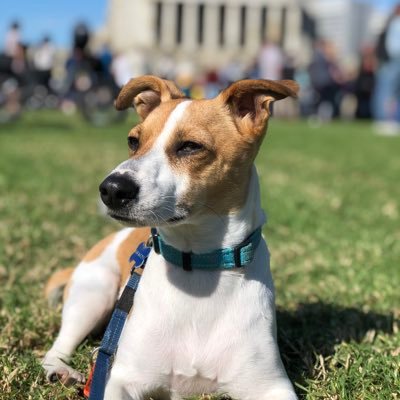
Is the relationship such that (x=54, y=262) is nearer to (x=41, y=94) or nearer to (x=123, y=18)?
→ (x=41, y=94)

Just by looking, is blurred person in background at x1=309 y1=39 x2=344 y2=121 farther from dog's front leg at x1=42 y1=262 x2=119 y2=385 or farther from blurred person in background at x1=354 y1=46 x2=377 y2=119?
dog's front leg at x1=42 y1=262 x2=119 y2=385

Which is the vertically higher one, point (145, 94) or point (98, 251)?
point (145, 94)

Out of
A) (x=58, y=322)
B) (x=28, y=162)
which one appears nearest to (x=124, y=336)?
(x=58, y=322)

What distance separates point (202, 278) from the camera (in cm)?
277

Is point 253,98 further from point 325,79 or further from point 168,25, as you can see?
point 168,25

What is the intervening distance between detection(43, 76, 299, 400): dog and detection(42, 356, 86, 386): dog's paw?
0.8 inches

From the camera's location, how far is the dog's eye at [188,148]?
2.73 meters

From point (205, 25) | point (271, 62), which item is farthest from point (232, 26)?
point (271, 62)

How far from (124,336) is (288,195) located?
203 inches

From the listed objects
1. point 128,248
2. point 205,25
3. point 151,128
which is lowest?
point 205,25

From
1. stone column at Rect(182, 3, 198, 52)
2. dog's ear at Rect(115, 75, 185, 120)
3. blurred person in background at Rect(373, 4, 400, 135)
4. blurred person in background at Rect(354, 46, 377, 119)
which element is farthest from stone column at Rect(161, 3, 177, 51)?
dog's ear at Rect(115, 75, 185, 120)

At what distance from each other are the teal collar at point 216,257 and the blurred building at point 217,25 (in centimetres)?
7081

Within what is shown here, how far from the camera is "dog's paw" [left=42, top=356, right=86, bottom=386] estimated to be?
9.64ft

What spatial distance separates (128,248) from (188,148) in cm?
94
